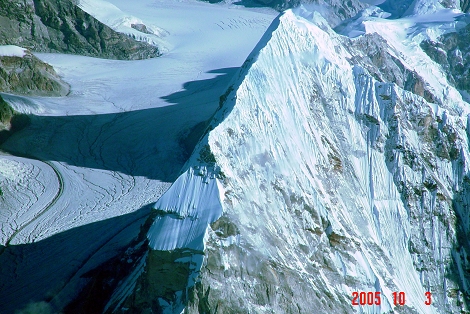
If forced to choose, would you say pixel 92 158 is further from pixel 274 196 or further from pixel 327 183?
pixel 274 196

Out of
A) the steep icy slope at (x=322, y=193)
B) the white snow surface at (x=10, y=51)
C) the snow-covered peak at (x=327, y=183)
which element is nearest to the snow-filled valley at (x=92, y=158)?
the white snow surface at (x=10, y=51)

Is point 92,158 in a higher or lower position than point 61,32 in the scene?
lower

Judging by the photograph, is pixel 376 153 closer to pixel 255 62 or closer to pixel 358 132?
pixel 358 132

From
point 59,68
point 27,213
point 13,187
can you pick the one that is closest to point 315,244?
point 27,213

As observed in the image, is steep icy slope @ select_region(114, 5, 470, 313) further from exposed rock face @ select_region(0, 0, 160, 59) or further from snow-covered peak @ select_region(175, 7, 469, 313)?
exposed rock face @ select_region(0, 0, 160, 59)
